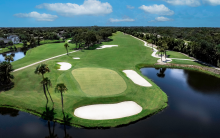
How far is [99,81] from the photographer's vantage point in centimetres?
3809

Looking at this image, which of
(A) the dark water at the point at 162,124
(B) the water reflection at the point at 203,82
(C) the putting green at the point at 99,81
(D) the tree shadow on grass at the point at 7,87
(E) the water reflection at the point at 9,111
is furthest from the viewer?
(B) the water reflection at the point at 203,82

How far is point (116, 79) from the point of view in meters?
39.8

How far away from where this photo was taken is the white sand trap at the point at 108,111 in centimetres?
2519

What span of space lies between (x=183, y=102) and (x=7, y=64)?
143 ft

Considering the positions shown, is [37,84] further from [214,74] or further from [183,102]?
[214,74]

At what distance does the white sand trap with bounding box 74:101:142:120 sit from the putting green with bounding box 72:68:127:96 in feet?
13.3

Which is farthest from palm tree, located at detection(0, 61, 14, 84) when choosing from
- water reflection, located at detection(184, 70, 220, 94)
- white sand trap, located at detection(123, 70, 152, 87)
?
water reflection, located at detection(184, 70, 220, 94)

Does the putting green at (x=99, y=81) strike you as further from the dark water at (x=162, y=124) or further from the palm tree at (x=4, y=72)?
the palm tree at (x=4, y=72)

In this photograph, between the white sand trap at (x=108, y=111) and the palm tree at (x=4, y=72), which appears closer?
the white sand trap at (x=108, y=111)

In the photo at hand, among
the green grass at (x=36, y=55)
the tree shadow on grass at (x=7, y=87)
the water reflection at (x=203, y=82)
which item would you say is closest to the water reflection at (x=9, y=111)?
the tree shadow on grass at (x=7, y=87)

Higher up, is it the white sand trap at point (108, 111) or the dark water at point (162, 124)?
the white sand trap at point (108, 111)

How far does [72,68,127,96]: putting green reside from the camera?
32812mm

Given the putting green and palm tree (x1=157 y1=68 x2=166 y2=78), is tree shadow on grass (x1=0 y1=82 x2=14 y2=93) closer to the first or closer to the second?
the putting green

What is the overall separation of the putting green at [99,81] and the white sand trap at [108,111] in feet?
13.3
